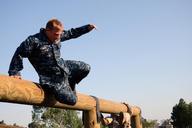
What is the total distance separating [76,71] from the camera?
13.8ft

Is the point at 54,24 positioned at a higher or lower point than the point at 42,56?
higher

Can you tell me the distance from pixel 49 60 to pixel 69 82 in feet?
1.61

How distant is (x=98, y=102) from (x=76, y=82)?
31.9 inches

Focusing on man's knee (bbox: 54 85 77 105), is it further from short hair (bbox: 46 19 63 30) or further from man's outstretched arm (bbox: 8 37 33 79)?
short hair (bbox: 46 19 63 30)

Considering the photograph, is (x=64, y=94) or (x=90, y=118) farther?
(x=90, y=118)

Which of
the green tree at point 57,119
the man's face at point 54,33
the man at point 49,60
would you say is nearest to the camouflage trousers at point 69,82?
the man at point 49,60

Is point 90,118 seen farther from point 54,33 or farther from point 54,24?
point 54,24

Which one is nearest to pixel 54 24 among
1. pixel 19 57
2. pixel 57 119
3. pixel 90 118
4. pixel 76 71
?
pixel 19 57

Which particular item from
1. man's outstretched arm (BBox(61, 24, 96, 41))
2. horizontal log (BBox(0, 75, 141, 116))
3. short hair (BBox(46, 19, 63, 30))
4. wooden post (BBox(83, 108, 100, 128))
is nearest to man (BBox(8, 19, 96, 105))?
short hair (BBox(46, 19, 63, 30))

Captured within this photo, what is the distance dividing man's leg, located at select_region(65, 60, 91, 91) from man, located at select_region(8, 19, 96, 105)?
14 cm

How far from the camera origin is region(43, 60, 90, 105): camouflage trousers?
3.74 metres

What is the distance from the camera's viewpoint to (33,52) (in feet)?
12.4

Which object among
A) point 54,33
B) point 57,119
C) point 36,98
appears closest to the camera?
point 36,98

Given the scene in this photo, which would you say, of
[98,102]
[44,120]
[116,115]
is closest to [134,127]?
[116,115]
